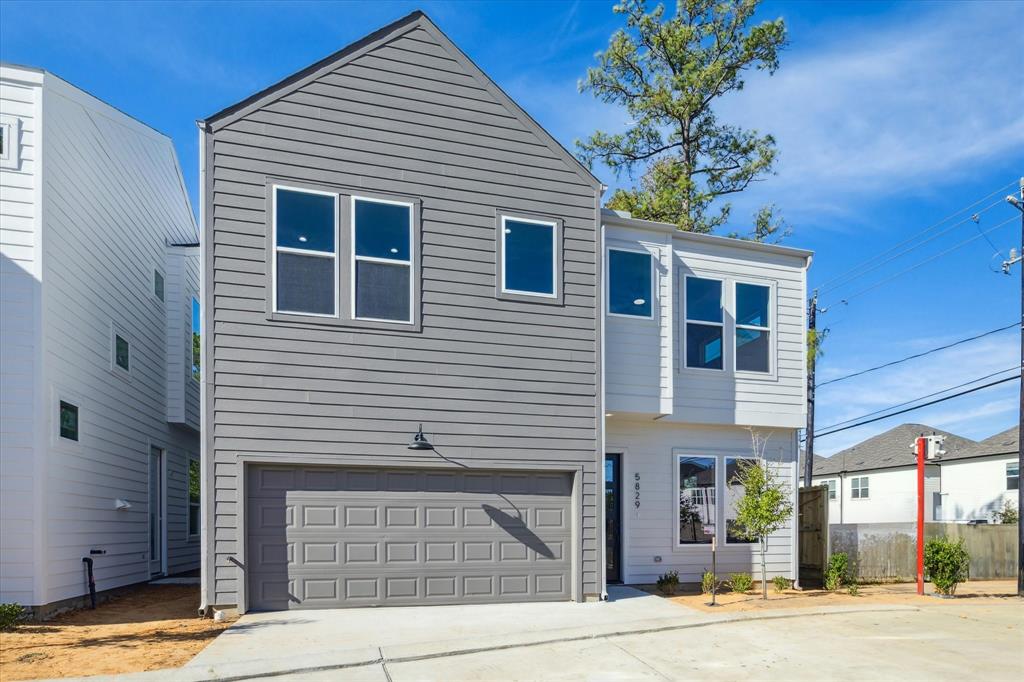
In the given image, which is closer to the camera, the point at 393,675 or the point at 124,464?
the point at 393,675

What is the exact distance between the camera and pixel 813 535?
12.3m

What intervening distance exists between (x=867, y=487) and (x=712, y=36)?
22.0 metres

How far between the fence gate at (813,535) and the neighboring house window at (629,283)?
4.55m

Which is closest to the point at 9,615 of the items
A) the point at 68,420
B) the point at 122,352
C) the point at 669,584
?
the point at 68,420

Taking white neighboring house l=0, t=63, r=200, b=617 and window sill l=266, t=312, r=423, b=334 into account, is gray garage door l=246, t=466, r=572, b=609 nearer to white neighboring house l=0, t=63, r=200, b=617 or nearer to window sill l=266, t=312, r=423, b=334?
window sill l=266, t=312, r=423, b=334

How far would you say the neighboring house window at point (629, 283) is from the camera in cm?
1123

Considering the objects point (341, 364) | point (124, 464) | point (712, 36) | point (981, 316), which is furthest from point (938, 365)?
point (124, 464)

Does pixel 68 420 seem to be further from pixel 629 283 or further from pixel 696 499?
pixel 696 499

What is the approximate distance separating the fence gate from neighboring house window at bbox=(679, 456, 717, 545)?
6.25 ft

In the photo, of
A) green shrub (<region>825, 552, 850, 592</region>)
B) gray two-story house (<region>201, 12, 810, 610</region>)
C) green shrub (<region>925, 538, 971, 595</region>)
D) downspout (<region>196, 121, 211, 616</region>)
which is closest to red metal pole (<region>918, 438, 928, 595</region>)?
green shrub (<region>925, 538, 971, 595</region>)

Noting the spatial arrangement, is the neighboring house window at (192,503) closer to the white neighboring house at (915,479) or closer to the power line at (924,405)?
the power line at (924,405)

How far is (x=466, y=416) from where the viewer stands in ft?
31.3

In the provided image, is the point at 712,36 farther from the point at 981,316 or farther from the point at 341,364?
the point at 341,364

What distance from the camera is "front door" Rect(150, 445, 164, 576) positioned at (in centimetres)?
1301
